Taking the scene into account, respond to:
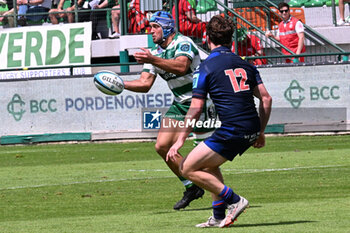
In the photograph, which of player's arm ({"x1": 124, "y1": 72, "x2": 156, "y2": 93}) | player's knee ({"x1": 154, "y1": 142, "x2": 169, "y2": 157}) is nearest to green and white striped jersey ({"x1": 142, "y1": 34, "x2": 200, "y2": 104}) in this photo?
player's arm ({"x1": 124, "y1": 72, "x2": 156, "y2": 93})

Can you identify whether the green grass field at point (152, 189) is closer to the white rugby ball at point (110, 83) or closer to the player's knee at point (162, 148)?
the player's knee at point (162, 148)

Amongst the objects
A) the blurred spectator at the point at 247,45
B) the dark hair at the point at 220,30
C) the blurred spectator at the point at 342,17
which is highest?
the dark hair at the point at 220,30

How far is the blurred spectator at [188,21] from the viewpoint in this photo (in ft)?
75.3

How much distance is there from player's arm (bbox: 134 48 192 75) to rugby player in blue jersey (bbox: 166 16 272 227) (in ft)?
4.67

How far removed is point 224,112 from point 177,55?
2545 millimetres

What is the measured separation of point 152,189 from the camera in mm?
12227

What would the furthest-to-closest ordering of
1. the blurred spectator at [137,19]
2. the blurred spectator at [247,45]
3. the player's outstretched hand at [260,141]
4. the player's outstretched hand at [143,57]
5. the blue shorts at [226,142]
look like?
the blurred spectator at [137,19] → the blurred spectator at [247,45] → the player's outstretched hand at [143,57] → the player's outstretched hand at [260,141] → the blue shorts at [226,142]

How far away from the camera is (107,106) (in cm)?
2091

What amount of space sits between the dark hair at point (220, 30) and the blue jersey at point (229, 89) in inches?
7.2

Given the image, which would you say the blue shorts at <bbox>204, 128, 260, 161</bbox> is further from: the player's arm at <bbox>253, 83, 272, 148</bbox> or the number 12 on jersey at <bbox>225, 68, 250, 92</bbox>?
the number 12 on jersey at <bbox>225, 68, 250, 92</bbox>

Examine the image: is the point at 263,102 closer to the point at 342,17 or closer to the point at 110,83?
the point at 110,83

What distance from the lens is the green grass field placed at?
8477 mm

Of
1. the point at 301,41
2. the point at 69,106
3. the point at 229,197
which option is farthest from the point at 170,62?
the point at 301,41

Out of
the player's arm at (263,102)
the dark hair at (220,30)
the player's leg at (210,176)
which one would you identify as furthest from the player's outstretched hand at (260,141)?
the dark hair at (220,30)
